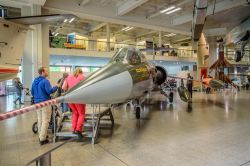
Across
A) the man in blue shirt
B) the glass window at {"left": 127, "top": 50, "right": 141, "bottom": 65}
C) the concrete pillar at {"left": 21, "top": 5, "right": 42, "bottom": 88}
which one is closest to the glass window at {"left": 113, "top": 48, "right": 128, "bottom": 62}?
the glass window at {"left": 127, "top": 50, "right": 141, "bottom": 65}

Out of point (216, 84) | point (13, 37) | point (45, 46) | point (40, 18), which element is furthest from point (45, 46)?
point (216, 84)

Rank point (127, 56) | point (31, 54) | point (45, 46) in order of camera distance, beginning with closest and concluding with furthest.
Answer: point (127, 56) → point (31, 54) → point (45, 46)

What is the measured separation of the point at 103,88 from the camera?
133 inches

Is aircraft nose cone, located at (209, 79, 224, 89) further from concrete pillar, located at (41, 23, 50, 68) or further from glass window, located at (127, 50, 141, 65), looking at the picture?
concrete pillar, located at (41, 23, 50, 68)

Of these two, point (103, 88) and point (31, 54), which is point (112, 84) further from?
point (31, 54)

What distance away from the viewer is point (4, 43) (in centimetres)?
529

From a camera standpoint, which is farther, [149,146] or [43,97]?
[43,97]

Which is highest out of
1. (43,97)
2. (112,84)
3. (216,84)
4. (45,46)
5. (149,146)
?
(45,46)

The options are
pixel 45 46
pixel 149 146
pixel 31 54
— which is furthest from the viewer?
pixel 45 46

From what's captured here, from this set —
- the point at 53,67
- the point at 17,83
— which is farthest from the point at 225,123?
the point at 53,67

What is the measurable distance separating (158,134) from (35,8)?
10.9m

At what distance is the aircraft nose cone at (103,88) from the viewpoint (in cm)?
321

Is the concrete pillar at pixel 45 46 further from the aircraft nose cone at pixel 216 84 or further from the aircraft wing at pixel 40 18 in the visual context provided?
the aircraft nose cone at pixel 216 84

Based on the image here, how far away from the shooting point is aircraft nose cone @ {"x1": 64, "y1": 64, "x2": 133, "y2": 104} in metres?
3.21
